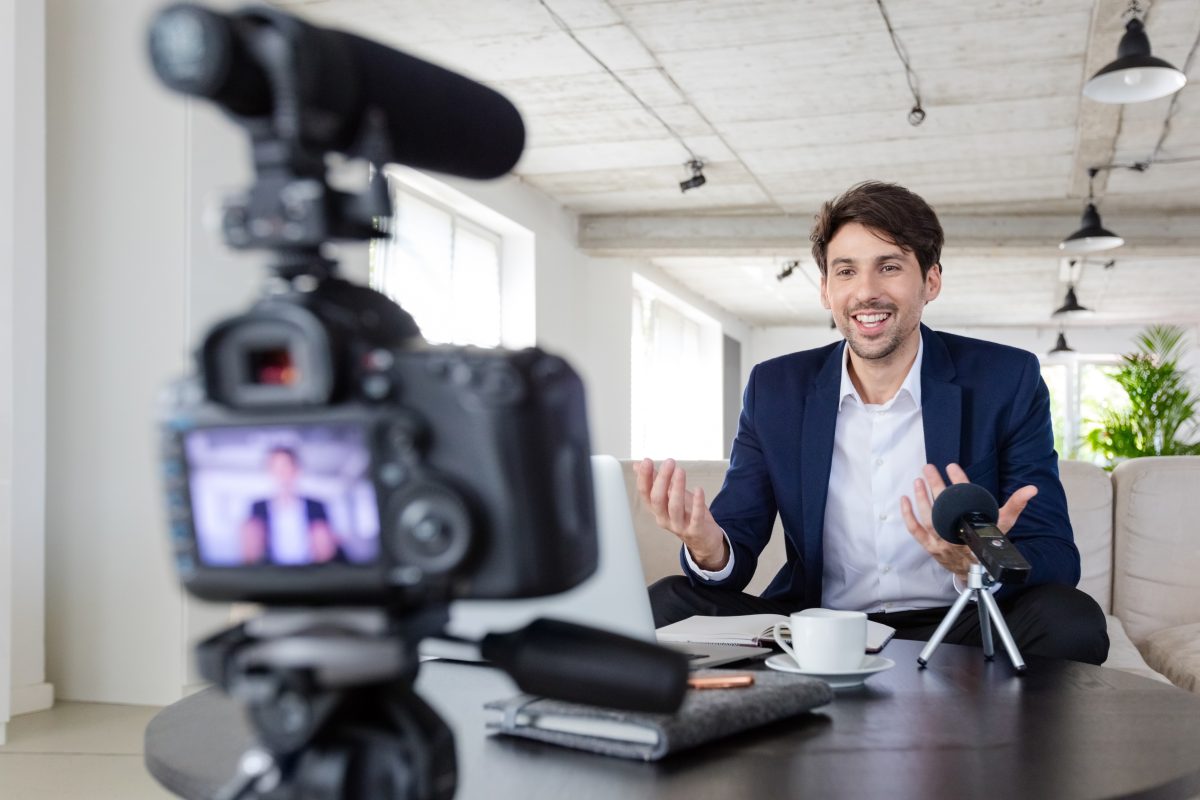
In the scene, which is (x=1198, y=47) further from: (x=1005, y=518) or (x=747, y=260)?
(x=747, y=260)

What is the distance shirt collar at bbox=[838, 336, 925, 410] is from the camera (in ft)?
7.22

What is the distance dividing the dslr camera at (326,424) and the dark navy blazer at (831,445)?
4.94 ft

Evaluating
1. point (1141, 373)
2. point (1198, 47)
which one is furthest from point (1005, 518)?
point (1141, 373)

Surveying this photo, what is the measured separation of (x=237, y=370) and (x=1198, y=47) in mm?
5497

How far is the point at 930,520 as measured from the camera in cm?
154

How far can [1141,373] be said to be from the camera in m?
7.95

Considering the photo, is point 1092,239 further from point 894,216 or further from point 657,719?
point 657,719

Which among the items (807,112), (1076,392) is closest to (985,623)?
(807,112)

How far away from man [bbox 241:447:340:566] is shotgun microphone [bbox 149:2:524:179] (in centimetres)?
15

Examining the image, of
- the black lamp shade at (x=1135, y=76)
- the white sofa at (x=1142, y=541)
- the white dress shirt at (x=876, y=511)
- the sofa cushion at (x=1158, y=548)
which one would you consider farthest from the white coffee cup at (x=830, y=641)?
the black lamp shade at (x=1135, y=76)

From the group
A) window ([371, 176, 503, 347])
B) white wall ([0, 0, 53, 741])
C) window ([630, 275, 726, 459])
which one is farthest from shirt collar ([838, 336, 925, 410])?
window ([630, 275, 726, 459])

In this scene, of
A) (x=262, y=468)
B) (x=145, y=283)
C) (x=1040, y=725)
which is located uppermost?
(x=145, y=283)

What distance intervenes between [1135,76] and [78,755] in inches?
154

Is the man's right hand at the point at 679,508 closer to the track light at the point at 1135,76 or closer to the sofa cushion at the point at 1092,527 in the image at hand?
the sofa cushion at the point at 1092,527
